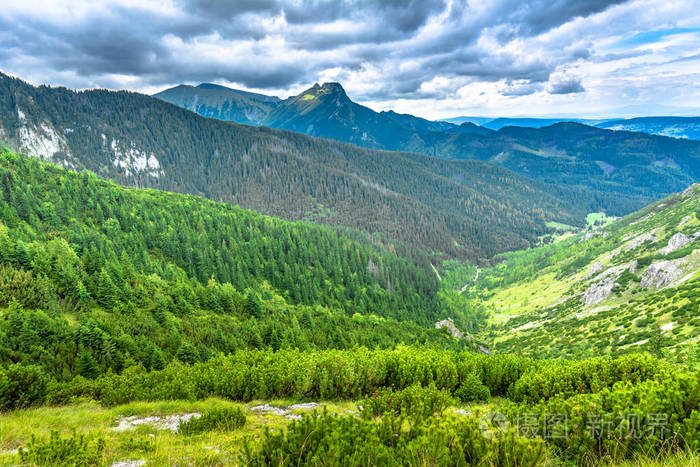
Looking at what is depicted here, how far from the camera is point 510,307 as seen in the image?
575 ft

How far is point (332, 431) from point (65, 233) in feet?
349

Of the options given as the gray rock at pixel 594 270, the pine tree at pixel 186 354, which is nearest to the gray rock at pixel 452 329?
the gray rock at pixel 594 270

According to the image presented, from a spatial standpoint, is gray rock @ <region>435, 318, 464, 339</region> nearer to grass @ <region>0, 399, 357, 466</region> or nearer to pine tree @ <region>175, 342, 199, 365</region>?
pine tree @ <region>175, 342, 199, 365</region>

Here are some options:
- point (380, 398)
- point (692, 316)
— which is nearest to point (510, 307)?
point (692, 316)

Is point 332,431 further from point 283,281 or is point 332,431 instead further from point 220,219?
point 220,219

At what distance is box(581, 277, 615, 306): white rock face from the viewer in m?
111

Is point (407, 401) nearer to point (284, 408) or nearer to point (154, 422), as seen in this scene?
point (284, 408)

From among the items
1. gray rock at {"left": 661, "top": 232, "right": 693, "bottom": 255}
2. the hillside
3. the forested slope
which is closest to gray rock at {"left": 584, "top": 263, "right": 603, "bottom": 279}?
the hillside

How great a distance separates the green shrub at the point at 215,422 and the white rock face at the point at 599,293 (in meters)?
134

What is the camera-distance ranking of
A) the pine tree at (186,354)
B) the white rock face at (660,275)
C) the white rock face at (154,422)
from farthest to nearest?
the white rock face at (660,275) < the pine tree at (186,354) < the white rock face at (154,422)

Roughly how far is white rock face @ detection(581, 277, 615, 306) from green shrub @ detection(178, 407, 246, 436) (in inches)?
5279

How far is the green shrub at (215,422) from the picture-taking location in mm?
12047

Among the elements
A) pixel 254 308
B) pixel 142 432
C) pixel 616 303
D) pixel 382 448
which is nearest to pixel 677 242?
pixel 616 303

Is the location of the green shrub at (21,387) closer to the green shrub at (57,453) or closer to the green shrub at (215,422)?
the green shrub at (215,422)
